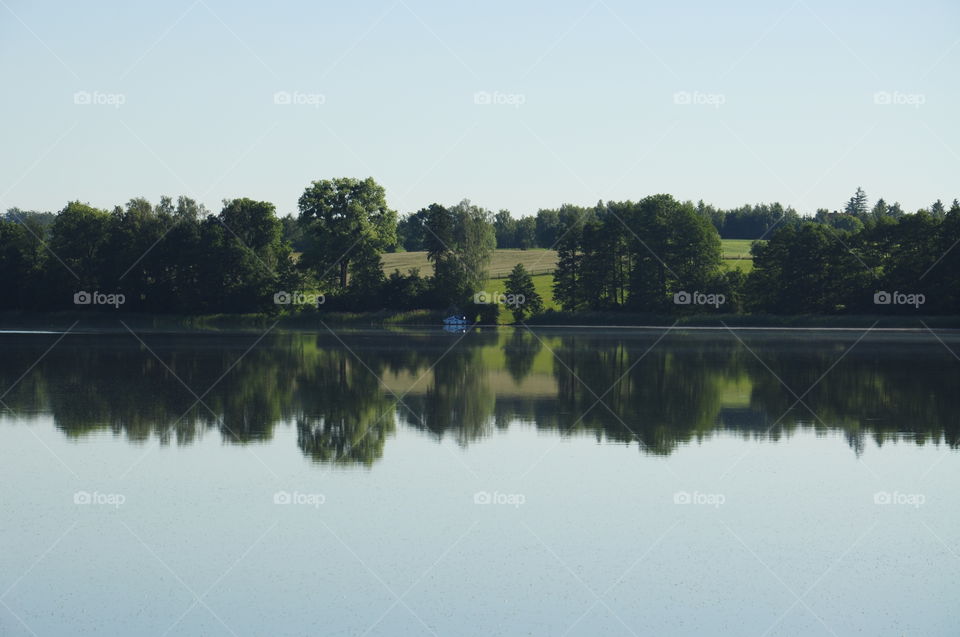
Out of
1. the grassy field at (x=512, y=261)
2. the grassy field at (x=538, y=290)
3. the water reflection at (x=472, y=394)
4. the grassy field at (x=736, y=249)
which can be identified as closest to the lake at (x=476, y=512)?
the water reflection at (x=472, y=394)

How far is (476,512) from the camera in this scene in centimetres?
1527

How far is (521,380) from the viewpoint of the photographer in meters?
35.8

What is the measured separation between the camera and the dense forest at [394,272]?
104 m

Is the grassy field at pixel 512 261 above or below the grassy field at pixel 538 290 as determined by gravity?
above

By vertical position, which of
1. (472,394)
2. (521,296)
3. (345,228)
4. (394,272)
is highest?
(345,228)

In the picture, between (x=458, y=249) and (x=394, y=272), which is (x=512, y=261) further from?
(x=394, y=272)

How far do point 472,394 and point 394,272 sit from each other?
7954cm

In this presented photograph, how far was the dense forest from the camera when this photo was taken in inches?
4087

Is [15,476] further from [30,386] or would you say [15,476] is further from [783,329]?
[783,329]

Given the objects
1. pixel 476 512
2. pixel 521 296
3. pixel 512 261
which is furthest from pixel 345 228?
pixel 476 512

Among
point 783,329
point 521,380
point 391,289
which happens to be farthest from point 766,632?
point 391,289

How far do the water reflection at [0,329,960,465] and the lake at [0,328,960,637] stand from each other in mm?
200

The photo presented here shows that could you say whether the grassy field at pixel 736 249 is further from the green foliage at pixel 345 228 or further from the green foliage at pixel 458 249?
the green foliage at pixel 345 228

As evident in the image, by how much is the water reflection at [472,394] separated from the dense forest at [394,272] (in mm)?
52825
